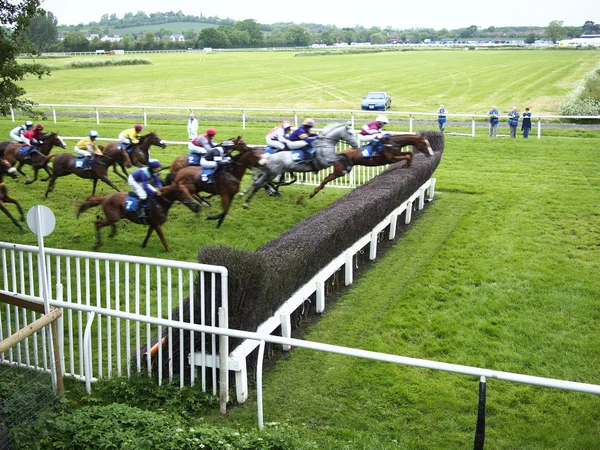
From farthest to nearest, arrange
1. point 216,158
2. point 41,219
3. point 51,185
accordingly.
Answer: point 51,185 < point 216,158 < point 41,219

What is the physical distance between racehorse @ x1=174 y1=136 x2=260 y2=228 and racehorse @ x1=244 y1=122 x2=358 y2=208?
0.57m

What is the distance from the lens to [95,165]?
42.4ft

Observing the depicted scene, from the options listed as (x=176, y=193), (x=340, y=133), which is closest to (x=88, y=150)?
(x=176, y=193)

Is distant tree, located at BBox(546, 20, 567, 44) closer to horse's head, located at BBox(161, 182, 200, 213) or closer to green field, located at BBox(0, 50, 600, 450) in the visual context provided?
green field, located at BBox(0, 50, 600, 450)

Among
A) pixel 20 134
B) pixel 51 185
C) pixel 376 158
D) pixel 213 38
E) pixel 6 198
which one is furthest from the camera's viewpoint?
pixel 213 38

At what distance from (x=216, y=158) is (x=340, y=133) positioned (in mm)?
2973

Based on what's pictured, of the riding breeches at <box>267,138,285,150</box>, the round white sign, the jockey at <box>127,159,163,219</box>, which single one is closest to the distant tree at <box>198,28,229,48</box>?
the riding breeches at <box>267,138,285,150</box>

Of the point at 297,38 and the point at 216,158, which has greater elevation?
the point at 297,38

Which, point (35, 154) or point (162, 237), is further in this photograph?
point (35, 154)

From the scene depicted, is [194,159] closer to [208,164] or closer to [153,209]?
[208,164]

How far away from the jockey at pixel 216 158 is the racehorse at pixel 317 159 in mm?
869

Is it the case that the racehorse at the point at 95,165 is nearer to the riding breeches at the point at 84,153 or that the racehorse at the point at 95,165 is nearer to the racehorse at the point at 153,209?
the riding breeches at the point at 84,153

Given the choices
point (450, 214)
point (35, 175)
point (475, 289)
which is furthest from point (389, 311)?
point (35, 175)

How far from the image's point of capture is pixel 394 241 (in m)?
11.1
